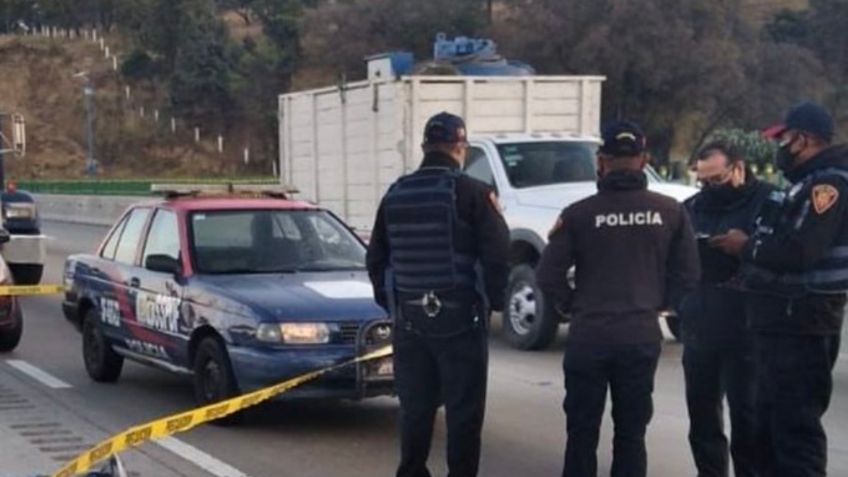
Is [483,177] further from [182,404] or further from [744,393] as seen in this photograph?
[744,393]

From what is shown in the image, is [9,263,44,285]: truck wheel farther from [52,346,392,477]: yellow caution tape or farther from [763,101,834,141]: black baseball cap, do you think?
[763,101,834,141]: black baseball cap

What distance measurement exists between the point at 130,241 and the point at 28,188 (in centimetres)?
4422

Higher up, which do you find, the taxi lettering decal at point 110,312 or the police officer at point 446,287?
the police officer at point 446,287

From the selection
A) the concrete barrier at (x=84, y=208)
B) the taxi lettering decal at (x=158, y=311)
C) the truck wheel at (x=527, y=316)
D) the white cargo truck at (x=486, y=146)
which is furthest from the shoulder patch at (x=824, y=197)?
the concrete barrier at (x=84, y=208)

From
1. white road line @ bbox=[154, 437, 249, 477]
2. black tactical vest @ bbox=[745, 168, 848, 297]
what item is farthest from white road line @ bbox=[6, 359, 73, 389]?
black tactical vest @ bbox=[745, 168, 848, 297]

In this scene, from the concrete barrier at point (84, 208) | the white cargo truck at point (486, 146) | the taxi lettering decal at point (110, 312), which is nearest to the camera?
the taxi lettering decal at point (110, 312)

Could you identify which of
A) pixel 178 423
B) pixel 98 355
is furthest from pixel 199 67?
pixel 178 423

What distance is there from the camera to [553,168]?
1325 cm

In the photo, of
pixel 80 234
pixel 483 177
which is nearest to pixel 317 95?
pixel 483 177

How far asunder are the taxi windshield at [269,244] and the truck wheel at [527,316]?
2842 millimetres

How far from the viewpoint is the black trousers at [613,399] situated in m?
5.73

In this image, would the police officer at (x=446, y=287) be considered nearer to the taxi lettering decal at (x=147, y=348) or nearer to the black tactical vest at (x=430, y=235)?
the black tactical vest at (x=430, y=235)

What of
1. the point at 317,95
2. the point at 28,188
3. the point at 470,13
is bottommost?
the point at 28,188

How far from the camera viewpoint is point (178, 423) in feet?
23.5
